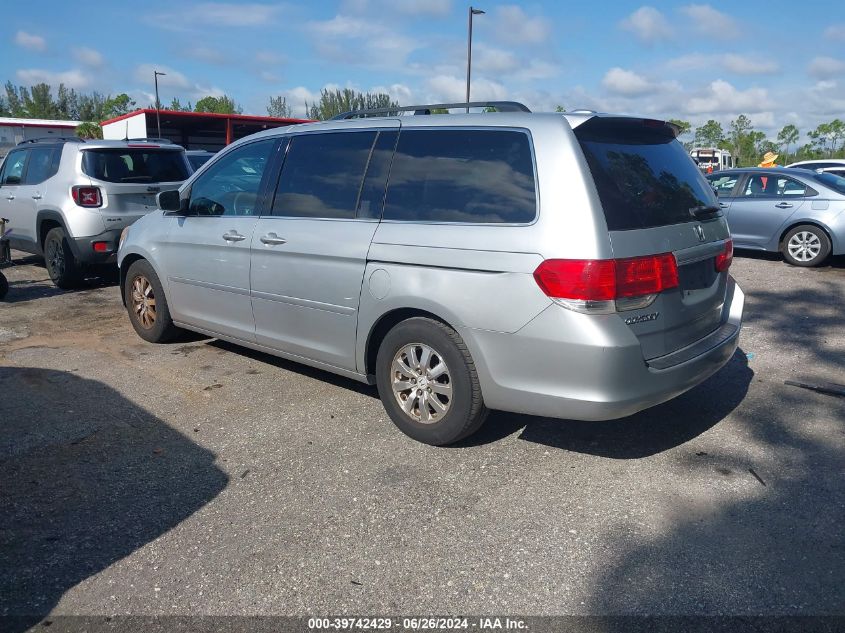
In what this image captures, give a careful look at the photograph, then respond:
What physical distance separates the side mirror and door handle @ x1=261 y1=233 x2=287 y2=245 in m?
1.16

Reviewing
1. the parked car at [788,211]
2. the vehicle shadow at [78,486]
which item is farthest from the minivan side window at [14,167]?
the parked car at [788,211]

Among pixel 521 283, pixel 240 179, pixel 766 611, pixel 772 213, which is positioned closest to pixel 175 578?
pixel 521 283

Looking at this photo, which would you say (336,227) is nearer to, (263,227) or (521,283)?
(263,227)

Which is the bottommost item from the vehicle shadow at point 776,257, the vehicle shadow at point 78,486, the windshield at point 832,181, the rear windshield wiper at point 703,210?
the vehicle shadow at point 78,486

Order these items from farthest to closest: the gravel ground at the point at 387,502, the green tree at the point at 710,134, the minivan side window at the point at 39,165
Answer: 1. the green tree at the point at 710,134
2. the minivan side window at the point at 39,165
3. the gravel ground at the point at 387,502

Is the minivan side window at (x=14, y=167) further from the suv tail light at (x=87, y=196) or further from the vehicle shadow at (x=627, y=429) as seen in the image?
the vehicle shadow at (x=627, y=429)

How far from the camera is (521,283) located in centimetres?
360

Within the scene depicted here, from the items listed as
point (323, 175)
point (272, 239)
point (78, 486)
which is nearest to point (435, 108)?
point (323, 175)

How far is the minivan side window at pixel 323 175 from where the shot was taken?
4.53 m

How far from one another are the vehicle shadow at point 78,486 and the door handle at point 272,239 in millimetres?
1405

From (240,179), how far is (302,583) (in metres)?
3.35

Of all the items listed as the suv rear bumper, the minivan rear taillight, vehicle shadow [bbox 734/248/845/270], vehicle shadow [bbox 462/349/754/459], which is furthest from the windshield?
the suv rear bumper

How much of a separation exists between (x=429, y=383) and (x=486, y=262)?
0.85 metres

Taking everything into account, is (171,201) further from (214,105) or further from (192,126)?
(214,105)
